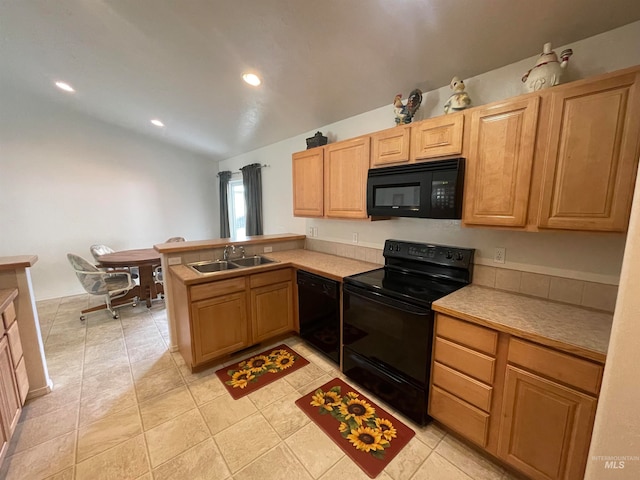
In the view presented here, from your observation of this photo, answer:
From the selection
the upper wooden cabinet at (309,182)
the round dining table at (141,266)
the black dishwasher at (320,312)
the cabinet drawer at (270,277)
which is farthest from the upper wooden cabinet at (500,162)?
the round dining table at (141,266)

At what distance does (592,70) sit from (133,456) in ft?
11.6

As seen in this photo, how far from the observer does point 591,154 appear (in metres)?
1.26

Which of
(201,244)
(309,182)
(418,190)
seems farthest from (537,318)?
(201,244)

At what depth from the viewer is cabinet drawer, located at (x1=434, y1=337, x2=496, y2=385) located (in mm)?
1417

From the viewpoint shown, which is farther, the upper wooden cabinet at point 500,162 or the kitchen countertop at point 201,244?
the kitchen countertop at point 201,244

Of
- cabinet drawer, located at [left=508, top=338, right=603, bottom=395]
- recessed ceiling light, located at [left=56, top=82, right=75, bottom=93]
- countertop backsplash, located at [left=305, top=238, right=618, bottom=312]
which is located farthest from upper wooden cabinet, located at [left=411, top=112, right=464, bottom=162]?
recessed ceiling light, located at [left=56, top=82, right=75, bottom=93]

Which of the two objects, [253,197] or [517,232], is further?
[253,197]

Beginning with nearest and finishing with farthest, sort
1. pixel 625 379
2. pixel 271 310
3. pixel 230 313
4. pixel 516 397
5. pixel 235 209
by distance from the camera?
pixel 625 379
pixel 516 397
pixel 230 313
pixel 271 310
pixel 235 209

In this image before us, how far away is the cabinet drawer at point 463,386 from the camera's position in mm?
1443

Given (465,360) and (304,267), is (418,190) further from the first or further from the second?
(304,267)

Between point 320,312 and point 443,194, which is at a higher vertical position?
point 443,194

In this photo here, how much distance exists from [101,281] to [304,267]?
283cm

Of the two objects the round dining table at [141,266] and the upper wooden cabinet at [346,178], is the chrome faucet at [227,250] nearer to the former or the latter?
the upper wooden cabinet at [346,178]

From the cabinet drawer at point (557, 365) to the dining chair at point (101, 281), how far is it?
4.31 m
